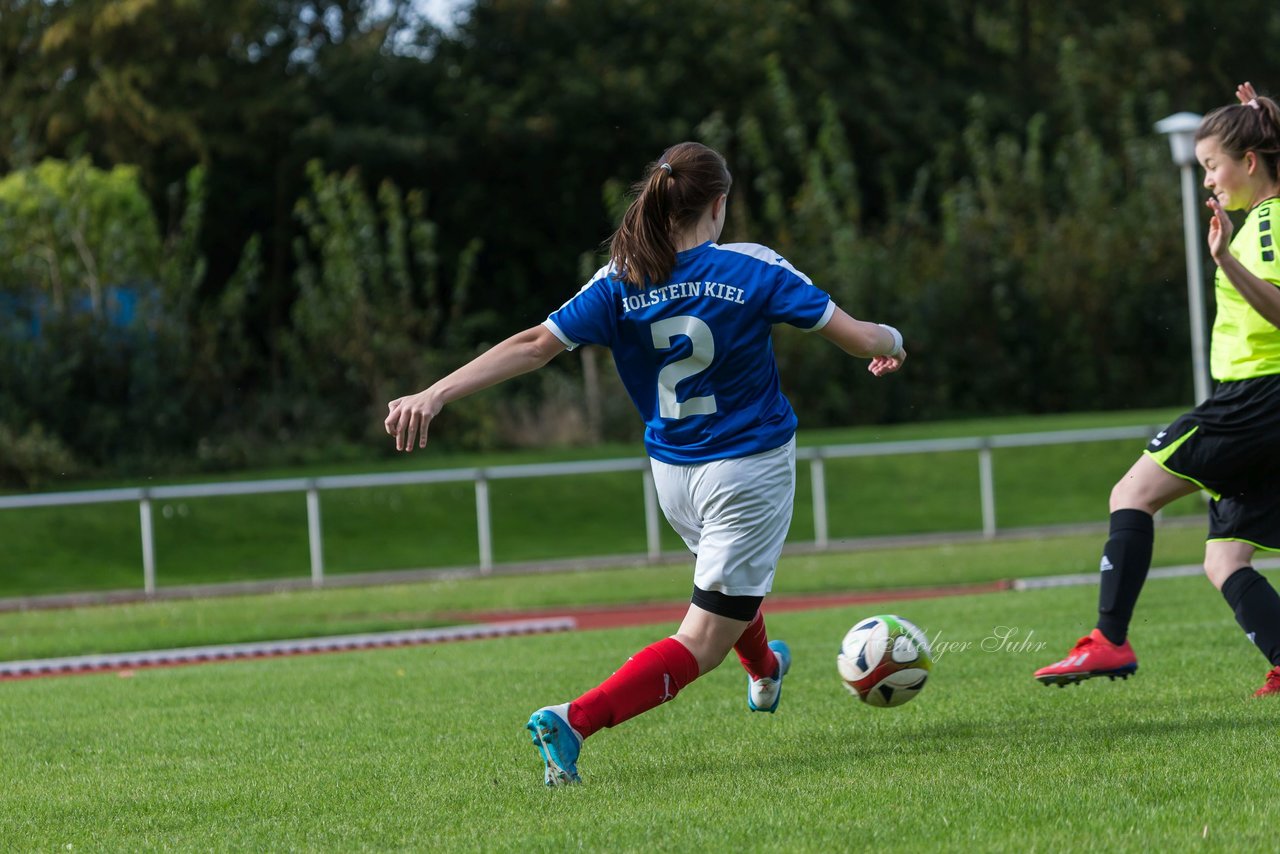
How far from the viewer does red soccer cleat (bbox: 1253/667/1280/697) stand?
18.6 ft

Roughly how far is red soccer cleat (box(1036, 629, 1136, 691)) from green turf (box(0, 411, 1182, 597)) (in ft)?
46.3

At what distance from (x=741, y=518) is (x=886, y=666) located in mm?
1006

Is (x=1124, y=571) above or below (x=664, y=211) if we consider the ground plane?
below

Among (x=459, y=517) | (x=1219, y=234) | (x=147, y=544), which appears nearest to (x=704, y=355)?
(x=1219, y=234)

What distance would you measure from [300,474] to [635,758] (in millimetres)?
18760

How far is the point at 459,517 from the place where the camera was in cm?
2158

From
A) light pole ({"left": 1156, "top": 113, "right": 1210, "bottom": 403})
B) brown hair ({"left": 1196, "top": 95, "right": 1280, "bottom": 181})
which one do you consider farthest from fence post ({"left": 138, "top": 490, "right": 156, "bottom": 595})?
brown hair ({"left": 1196, "top": 95, "right": 1280, "bottom": 181})

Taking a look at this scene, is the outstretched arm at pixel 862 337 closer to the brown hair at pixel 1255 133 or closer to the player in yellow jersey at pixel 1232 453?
the player in yellow jersey at pixel 1232 453

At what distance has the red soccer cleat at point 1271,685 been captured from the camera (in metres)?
5.66

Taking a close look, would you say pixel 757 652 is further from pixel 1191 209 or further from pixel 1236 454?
pixel 1191 209

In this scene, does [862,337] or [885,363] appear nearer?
[862,337]

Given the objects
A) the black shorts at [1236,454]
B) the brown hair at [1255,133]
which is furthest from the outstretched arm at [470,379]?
the brown hair at [1255,133]

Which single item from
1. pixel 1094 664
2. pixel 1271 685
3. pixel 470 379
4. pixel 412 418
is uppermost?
pixel 470 379

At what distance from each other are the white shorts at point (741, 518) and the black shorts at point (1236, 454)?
1539 mm
